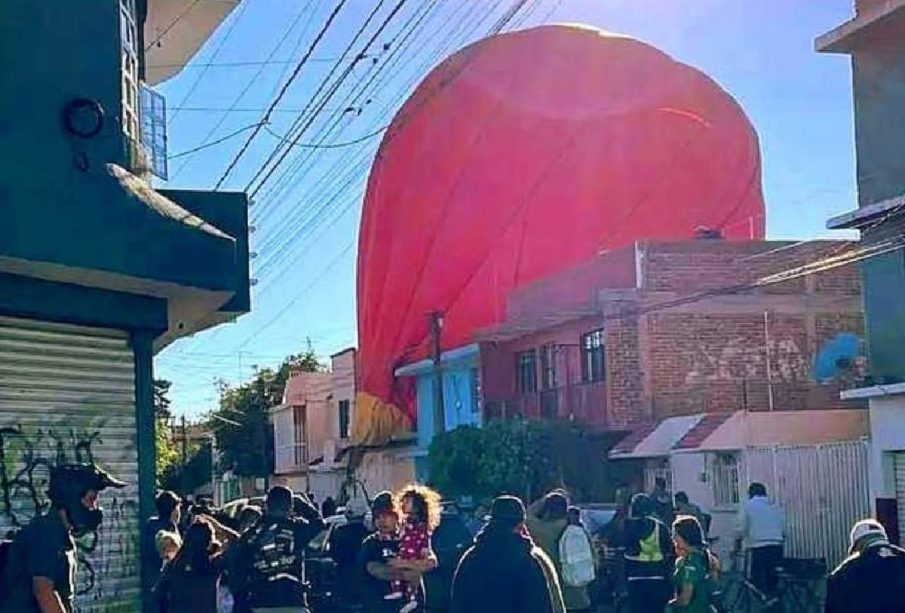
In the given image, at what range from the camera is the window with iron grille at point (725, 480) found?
2838 cm

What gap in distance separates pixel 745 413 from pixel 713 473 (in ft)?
4.12

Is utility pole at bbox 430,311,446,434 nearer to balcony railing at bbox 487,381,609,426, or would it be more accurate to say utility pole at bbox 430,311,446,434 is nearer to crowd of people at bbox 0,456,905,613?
balcony railing at bbox 487,381,609,426

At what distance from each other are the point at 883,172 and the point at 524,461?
1366cm

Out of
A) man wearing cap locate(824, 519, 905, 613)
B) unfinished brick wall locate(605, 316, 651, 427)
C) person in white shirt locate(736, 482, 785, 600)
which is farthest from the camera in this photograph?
unfinished brick wall locate(605, 316, 651, 427)

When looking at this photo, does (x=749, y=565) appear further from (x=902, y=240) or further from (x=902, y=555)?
(x=902, y=555)

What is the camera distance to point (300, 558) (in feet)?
34.8

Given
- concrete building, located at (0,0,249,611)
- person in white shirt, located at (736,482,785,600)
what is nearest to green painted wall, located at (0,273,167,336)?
concrete building, located at (0,0,249,611)

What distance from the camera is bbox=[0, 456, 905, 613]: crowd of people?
8188 millimetres

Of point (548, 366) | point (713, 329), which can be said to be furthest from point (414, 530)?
point (548, 366)

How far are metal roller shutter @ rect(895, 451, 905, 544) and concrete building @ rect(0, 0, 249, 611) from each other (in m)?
12.6

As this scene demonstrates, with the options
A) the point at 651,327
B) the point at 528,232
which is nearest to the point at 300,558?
the point at 651,327

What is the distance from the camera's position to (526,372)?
1684 inches

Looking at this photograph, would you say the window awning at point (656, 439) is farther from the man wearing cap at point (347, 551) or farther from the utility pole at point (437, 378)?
the man wearing cap at point (347, 551)

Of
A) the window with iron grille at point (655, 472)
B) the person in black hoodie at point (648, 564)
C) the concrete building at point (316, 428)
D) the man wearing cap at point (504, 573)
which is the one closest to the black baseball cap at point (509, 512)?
the man wearing cap at point (504, 573)
